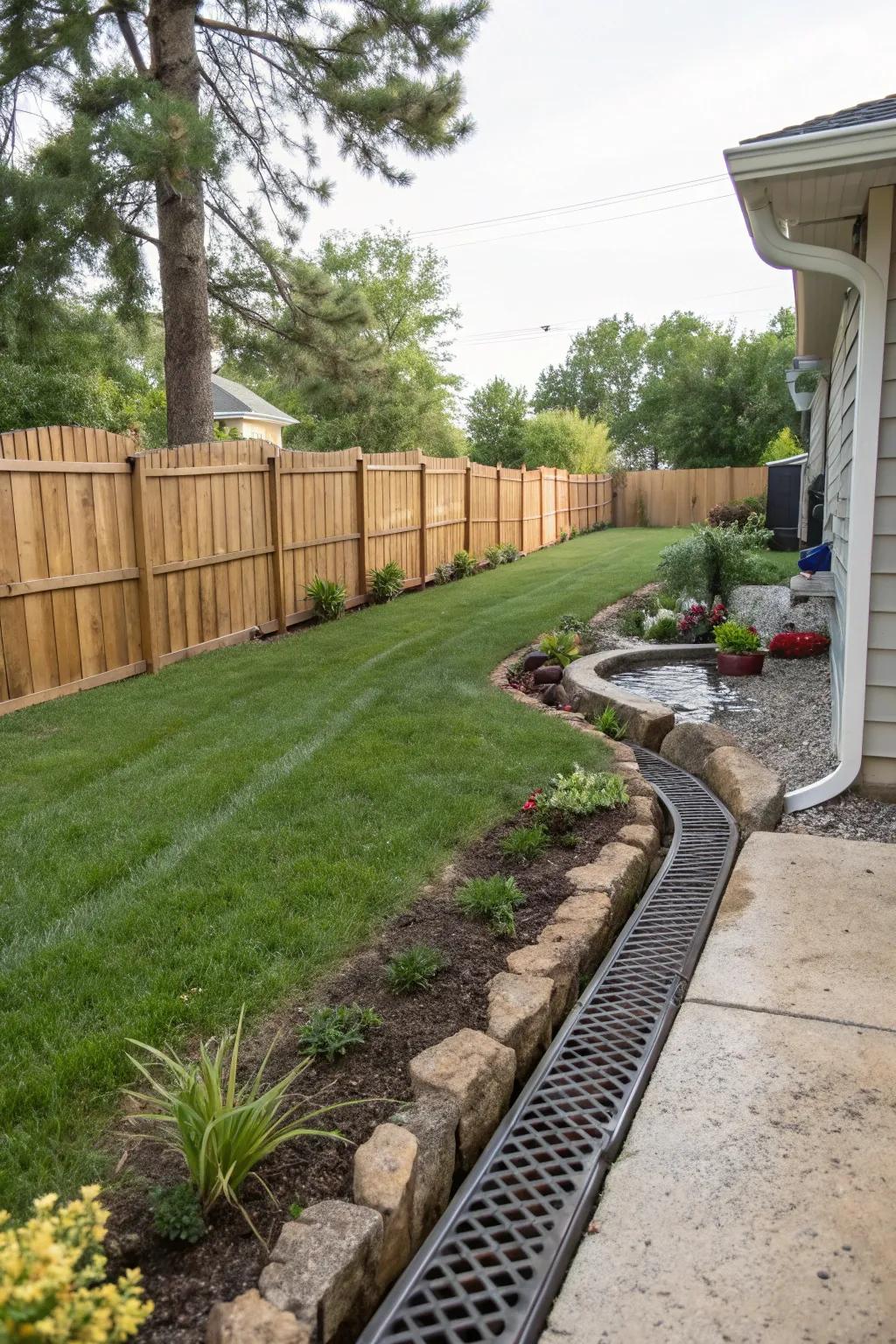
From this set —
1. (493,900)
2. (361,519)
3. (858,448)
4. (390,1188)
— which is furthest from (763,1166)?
(361,519)

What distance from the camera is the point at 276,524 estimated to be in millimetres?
8578

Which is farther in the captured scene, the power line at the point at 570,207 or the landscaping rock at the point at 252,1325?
the power line at the point at 570,207

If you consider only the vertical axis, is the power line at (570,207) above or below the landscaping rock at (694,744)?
above

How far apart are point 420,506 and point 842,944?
9967mm

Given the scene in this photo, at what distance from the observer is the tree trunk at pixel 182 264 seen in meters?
8.76

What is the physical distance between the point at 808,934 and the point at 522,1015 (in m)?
1.06

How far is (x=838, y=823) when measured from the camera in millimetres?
3910

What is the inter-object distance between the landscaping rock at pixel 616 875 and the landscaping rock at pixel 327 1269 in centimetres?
161

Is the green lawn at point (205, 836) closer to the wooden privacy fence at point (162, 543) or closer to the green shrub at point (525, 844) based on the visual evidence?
the green shrub at point (525, 844)

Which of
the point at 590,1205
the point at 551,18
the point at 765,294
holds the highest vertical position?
the point at 765,294

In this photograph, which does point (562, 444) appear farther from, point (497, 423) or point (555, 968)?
point (555, 968)

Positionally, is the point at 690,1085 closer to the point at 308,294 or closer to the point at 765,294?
the point at 308,294

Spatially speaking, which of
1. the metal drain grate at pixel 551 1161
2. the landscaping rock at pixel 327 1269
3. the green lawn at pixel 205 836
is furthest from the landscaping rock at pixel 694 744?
the landscaping rock at pixel 327 1269

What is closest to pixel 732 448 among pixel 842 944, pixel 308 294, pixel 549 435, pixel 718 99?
pixel 549 435
